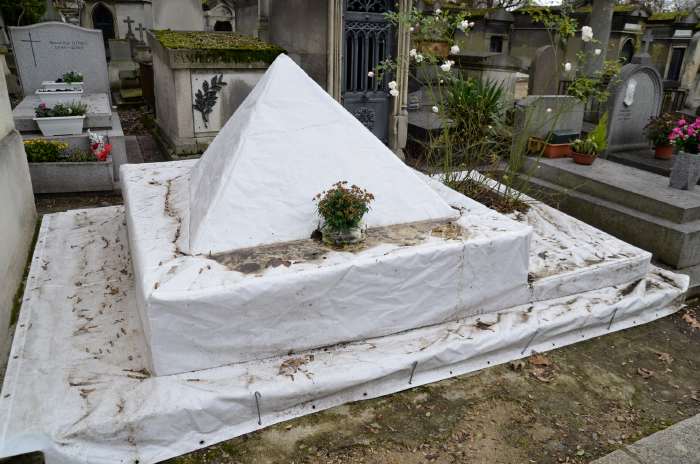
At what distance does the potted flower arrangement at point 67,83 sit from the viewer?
823cm

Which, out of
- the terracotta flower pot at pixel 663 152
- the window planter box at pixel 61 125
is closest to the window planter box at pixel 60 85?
the window planter box at pixel 61 125

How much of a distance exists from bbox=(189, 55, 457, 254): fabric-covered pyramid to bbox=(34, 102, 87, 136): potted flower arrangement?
3.22 m

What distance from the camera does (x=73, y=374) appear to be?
3.06m

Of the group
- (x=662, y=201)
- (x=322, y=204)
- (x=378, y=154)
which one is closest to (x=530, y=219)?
(x=662, y=201)

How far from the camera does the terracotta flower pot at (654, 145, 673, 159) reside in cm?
749

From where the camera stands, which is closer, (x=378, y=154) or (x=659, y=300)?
(x=378, y=154)

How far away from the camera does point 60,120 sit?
6.56 meters

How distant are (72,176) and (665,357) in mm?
6503

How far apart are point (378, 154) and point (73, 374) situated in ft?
8.58

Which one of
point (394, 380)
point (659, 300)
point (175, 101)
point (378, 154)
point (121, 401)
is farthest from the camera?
point (175, 101)

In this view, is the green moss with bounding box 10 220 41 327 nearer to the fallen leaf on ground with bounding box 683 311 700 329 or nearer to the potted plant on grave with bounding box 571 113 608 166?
the fallen leaf on ground with bounding box 683 311 700 329

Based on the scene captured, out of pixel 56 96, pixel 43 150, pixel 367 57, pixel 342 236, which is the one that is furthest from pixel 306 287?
→ pixel 56 96

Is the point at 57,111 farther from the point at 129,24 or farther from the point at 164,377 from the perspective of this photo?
the point at 129,24

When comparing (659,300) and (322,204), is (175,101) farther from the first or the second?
(659,300)
